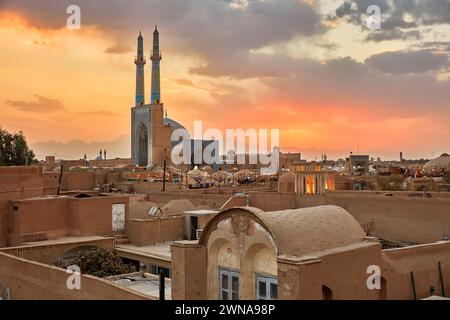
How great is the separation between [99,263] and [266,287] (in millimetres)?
9266

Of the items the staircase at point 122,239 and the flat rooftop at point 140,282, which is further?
the staircase at point 122,239

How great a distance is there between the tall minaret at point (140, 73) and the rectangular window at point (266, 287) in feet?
215

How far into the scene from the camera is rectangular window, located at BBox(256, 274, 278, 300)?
969cm

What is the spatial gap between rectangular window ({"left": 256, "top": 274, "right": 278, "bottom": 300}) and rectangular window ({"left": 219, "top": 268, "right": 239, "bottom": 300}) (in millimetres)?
539

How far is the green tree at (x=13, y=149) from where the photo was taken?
38219mm

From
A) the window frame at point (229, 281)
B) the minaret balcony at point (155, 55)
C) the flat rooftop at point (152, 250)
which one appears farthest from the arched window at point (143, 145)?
the window frame at point (229, 281)

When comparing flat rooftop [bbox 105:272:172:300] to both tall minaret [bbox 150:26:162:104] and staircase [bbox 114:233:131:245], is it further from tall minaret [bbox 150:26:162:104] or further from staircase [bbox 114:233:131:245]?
tall minaret [bbox 150:26:162:104]

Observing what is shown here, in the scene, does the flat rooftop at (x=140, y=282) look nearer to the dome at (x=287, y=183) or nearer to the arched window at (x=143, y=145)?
the dome at (x=287, y=183)

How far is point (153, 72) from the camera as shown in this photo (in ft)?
247

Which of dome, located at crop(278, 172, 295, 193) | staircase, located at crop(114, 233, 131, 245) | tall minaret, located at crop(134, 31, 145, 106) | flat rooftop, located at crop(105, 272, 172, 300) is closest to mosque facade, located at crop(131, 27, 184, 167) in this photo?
tall minaret, located at crop(134, 31, 145, 106)

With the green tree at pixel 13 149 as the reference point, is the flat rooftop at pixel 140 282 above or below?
below

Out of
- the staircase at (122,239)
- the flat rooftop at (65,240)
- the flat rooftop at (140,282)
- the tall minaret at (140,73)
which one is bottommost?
the flat rooftop at (140,282)
